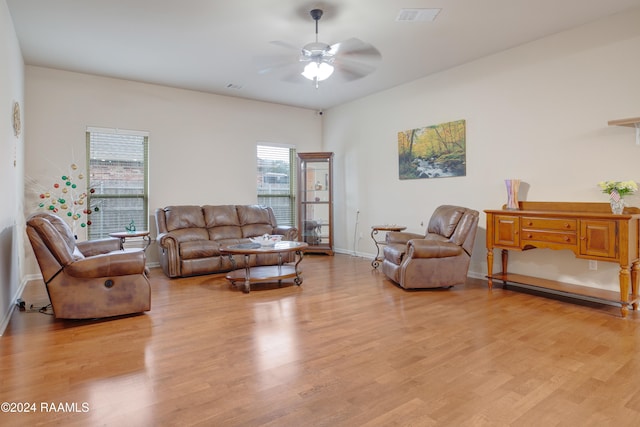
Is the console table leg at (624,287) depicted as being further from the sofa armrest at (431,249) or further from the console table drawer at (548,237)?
the sofa armrest at (431,249)

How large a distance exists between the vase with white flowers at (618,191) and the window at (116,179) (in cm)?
626

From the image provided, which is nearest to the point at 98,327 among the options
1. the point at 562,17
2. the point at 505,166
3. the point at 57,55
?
the point at 57,55

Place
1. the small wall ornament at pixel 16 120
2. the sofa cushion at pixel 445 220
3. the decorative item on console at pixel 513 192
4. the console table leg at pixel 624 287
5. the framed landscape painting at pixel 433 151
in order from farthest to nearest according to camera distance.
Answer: the framed landscape painting at pixel 433 151 < the sofa cushion at pixel 445 220 < the decorative item on console at pixel 513 192 < the small wall ornament at pixel 16 120 < the console table leg at pixel 624 287

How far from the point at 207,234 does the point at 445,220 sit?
Result: 3.62 metres

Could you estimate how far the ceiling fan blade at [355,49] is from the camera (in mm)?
3302

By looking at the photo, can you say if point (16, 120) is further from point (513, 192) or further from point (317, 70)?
point (513, 192)

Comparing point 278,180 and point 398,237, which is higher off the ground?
point 278,180

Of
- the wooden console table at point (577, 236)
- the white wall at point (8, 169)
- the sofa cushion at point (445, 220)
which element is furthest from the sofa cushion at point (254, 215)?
the wooden console table at point (577, 236)

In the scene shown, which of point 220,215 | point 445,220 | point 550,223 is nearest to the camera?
point 550,223

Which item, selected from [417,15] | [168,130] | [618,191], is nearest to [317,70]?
[417,15]

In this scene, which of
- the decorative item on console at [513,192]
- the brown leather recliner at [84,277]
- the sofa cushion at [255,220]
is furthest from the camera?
the sofa cushion at [255,220]

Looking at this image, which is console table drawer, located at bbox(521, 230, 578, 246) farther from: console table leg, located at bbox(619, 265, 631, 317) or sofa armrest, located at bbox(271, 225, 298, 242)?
sofa armrest, located at bbox(271, 225, 298, 242)

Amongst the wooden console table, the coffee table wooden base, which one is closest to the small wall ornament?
the coffee table wooden base

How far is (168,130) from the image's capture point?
635cm
